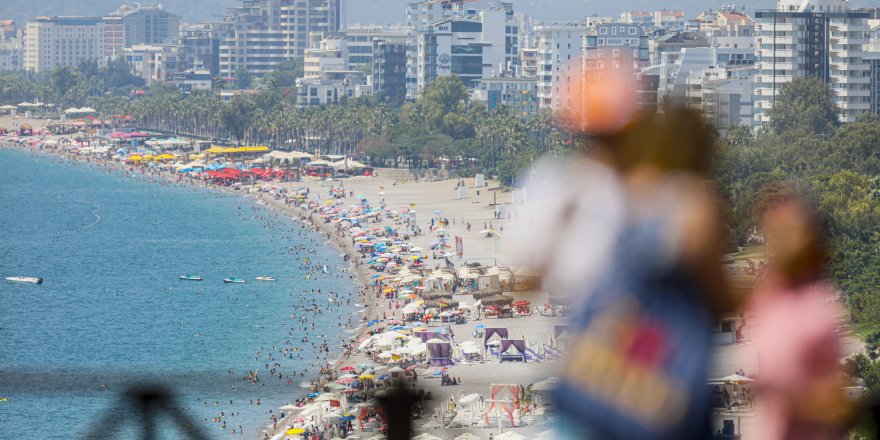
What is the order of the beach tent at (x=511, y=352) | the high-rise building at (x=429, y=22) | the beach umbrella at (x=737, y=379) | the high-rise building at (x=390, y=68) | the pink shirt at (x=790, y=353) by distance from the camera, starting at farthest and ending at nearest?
the high-rise building at (x=390, y=68)
the high-rise building at (x=429, y=22)
the beach tent at (x=511, y=352)
the beach umbrella at (x=737, y=379)
the pink shirt at (x=790, y=353)

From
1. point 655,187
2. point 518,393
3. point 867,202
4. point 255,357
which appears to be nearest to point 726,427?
point 518,393

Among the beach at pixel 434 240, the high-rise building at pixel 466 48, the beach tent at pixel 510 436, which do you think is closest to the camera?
the beach tent at pixel 510 436

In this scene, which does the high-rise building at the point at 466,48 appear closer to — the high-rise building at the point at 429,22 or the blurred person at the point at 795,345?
the high-rise building at the point at 429,22

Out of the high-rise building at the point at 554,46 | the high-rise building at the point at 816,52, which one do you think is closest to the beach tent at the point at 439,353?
the high-rise building at the point at 816,52

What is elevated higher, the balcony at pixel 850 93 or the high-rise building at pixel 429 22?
the high-rise building at pixel 429 22

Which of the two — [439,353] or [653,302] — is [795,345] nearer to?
[653,302]
